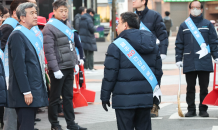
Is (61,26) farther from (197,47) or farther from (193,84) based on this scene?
(193,84)

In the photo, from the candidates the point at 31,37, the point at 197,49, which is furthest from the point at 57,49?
the point at 197,49

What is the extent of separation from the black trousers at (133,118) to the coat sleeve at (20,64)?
1035mm

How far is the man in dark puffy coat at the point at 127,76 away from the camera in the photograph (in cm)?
430

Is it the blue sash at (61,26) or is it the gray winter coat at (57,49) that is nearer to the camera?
the gray winter coat at (57,49)

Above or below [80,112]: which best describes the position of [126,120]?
above

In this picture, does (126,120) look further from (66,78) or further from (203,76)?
(203,76)

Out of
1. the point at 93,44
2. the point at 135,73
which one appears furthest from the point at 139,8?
the point at 93,44

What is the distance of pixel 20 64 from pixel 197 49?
3515 millimetres

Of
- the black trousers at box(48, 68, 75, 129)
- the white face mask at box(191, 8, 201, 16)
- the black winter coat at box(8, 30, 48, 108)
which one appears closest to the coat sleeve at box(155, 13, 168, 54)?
the white face mask at box(191, 8, 201, 16)

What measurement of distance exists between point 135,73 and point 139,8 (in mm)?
2593

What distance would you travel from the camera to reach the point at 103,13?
32.5 metres

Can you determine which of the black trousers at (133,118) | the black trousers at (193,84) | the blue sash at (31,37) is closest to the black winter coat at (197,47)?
the black trousers at (193,84)

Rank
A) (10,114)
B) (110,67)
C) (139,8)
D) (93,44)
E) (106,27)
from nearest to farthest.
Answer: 1. (110,67)
2. (10,114)
3. (139,8)
4. (93,44)
5. (106,27)

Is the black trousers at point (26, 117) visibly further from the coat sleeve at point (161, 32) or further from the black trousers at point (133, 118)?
the coat sleeve at point (161, 32)
